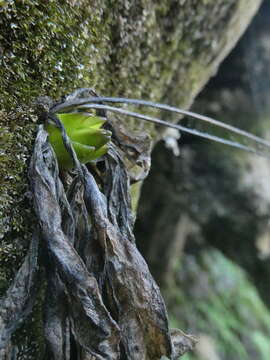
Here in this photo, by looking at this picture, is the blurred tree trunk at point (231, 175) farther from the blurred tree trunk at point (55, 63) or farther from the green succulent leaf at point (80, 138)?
the green succulent leaf at point (80, 138)

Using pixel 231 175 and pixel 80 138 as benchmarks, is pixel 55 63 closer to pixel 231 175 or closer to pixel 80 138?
pixel 80 138

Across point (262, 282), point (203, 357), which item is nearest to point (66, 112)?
point (262, 282)

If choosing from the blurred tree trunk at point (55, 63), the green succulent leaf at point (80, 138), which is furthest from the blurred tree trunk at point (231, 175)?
the green succulent leaf at point (80, 138)

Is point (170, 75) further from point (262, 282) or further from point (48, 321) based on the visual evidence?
point (262, 282)

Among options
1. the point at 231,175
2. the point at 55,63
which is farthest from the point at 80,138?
the point at 231,175

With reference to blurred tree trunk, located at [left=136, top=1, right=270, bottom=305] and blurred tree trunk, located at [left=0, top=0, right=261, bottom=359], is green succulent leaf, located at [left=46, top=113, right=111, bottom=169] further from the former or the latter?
blurred tree trunk, located at [left=136, top=1, right=270, bottom=305]

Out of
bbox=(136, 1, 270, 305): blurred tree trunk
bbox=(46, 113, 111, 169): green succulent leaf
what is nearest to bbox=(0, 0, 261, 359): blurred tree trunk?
bbox=(46, 113, 111, 169): green succulent leaf

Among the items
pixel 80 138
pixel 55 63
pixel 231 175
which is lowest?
pixel 80 138
